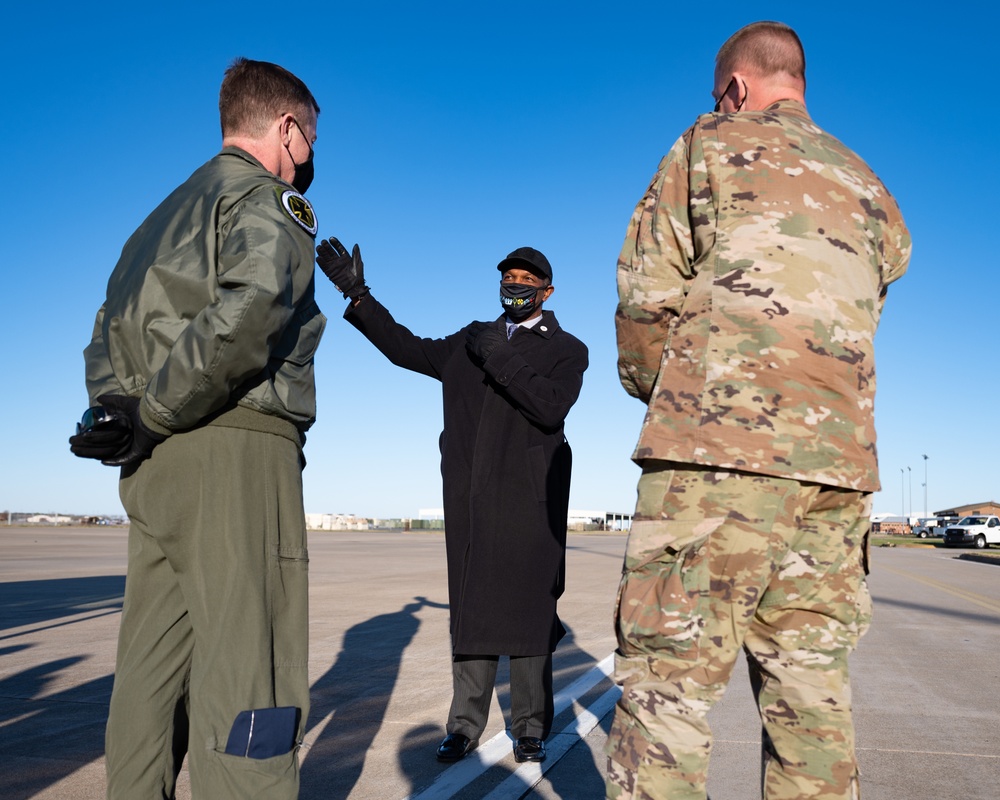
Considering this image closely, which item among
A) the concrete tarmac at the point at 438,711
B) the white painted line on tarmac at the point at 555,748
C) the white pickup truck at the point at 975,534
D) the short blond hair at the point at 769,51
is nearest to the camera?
the short blond hair at the point at 769,51

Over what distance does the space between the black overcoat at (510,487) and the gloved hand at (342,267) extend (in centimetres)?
67

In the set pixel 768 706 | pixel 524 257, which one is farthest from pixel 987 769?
pixel 524 257

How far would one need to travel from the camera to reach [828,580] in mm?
2217

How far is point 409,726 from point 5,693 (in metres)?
2.39

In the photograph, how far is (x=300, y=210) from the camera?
246cm

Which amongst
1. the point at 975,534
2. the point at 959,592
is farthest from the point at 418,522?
the point at 959,592

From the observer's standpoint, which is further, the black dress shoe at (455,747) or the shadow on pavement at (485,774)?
the black dress shoe at (455,747)

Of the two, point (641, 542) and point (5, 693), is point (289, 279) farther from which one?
point (5, 693)

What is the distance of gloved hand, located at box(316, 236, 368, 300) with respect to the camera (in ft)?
15.3

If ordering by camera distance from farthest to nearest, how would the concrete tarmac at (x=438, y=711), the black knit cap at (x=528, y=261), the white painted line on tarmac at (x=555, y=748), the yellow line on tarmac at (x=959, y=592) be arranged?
the yellow line on tarmac at (x=959, y=592) → the black knit cap at (x=528, y=261) → the concrete tarmac at (x=438, y=711) → the white painted line on tarmac at (x=555, y=748)

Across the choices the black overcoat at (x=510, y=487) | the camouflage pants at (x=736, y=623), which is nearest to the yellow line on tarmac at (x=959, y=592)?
the black overcoat at (x=510, y=487)

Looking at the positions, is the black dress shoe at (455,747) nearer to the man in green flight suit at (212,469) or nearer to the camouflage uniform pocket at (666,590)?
the man in green flight suit at (212,469)

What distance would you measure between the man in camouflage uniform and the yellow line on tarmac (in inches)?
434

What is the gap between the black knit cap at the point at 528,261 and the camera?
442 centimetres
